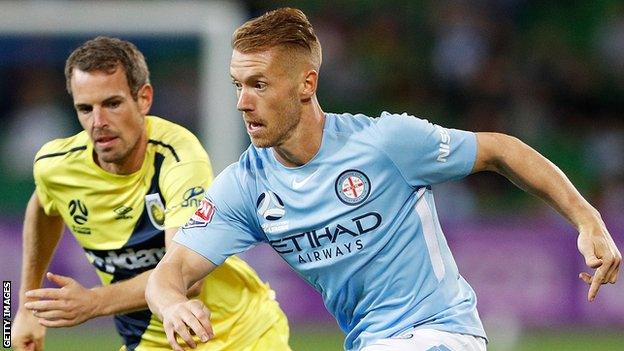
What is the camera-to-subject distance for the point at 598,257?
4.76m

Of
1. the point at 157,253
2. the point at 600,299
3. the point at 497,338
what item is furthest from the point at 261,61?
the point at 600,299

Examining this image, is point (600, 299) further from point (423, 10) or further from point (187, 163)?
point (187, 163)

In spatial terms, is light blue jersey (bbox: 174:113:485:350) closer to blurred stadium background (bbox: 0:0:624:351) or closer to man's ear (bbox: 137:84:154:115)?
man's ear (bbox: 137:84:154:115)

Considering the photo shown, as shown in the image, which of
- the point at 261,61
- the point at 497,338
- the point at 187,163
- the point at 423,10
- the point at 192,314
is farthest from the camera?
the point at 423,10

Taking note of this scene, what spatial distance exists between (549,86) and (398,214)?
469 inches

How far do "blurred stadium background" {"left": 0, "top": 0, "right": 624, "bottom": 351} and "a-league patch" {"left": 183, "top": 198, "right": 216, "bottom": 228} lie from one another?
6.40 m

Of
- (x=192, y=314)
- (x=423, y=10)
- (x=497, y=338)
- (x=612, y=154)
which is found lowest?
(x=497, y=338)

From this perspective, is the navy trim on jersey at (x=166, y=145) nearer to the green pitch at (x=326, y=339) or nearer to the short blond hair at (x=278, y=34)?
the short blond hair at (x=278, y=34)

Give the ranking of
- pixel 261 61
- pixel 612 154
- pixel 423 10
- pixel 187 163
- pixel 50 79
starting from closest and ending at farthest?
1. pixel 261 61
2. pixel 187 163
3. pixel 50 79
4. pixel 612 154
5. pixel 423 10

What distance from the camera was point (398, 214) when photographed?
511 centimetres

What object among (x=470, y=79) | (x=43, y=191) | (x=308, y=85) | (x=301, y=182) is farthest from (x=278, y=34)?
(x=470, y=79)

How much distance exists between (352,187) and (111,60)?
1579 mm

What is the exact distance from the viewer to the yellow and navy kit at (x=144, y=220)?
5.87m

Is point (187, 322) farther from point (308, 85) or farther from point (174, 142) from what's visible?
point (174, 142)
